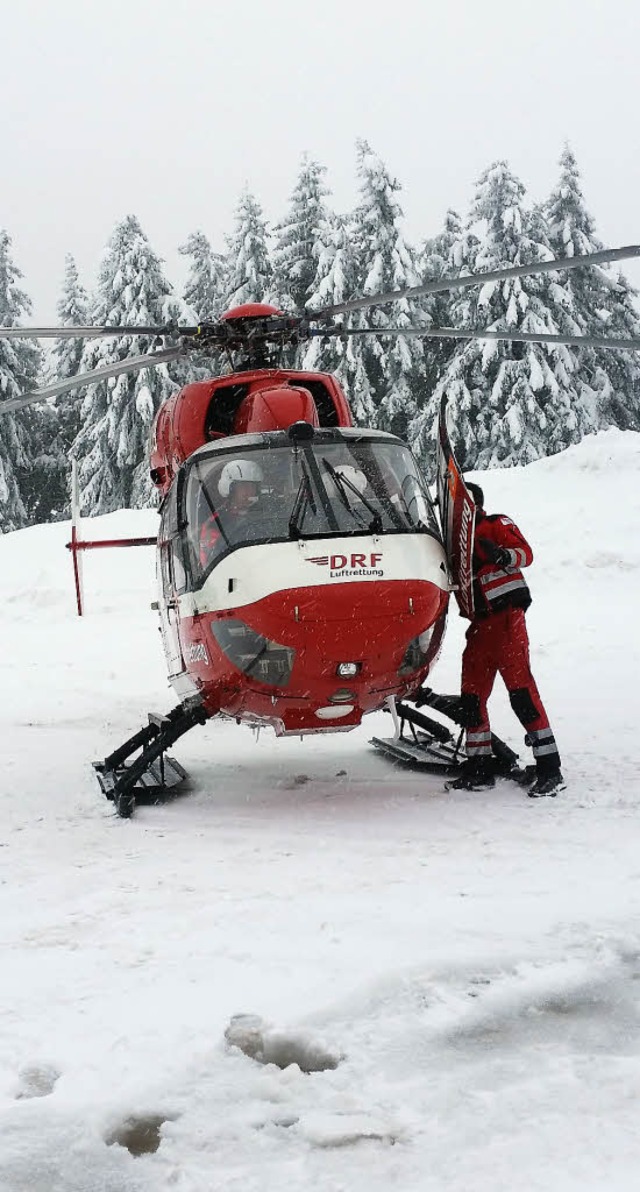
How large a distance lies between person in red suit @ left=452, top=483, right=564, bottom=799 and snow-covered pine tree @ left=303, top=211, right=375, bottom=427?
2371cm

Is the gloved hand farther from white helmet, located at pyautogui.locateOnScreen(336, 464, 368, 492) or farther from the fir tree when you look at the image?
the fir tree

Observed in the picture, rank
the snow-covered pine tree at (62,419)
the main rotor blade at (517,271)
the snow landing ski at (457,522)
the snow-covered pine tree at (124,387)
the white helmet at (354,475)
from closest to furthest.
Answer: the main rotor blade at (517,271) < the white helmet at (354,475) < the snow landing ski at (457,522) < the snow-covered pine tree at (124,387) < the snow-covered pine tree at (62,419)

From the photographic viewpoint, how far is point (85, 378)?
719 cm

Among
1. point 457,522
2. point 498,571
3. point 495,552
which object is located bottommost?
point 498,571

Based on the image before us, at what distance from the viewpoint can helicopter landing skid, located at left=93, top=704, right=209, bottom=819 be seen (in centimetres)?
664

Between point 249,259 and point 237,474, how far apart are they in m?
28.2

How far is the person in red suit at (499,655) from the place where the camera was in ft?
21.7

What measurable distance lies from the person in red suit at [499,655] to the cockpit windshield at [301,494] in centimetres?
42

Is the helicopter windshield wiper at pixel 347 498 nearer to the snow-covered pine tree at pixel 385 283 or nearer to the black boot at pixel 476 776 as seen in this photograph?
the black boot at pixel 476 776

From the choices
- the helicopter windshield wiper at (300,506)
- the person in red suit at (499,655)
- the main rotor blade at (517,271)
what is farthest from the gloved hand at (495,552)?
the main rotor blade at (517,271)

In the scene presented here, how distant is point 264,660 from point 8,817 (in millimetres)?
1777

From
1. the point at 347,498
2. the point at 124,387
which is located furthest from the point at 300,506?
the point at 124,387

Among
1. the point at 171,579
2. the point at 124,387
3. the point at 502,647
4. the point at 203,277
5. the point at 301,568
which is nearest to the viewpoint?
the point at 301,568

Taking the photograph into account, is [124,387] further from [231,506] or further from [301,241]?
[231,506]
